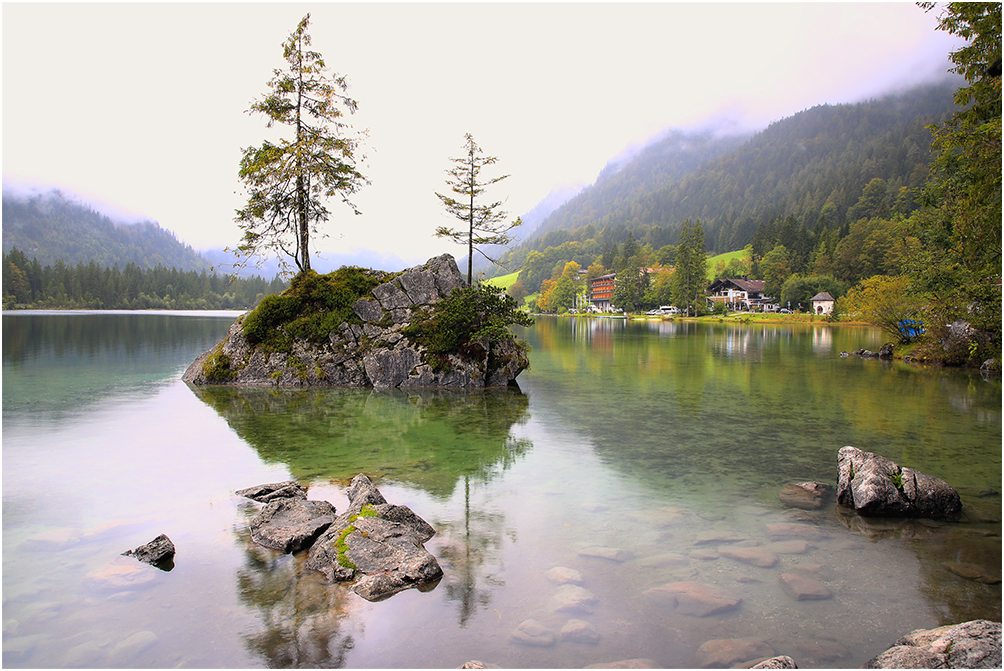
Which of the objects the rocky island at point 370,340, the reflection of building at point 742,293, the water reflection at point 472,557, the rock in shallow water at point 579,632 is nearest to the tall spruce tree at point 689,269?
the reflection of building at point 742,293

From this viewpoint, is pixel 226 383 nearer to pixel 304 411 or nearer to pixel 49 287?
pixel 304 411

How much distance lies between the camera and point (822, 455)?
14.0 metres

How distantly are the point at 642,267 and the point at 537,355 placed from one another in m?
107

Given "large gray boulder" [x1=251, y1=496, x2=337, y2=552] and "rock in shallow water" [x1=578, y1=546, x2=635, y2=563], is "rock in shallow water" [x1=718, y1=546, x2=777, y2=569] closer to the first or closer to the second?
"rock in shallow water" [x1=578, y1=546, x2=635, y2=563]

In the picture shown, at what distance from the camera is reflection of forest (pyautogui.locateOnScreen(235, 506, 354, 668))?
5.87 metres

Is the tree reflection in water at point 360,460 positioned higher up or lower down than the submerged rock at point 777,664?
lower down

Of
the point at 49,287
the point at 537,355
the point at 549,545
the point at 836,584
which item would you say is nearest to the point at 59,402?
the point at 549,545

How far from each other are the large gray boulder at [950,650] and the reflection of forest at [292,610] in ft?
19.5

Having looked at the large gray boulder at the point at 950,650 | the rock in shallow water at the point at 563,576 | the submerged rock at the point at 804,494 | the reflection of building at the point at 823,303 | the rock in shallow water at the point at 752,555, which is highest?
the reflection of building at the point at 823,303

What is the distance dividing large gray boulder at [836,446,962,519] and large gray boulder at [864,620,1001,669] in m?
5.14

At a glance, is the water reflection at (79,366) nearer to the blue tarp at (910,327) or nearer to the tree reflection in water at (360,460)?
the tree reflection in water at (360,460)

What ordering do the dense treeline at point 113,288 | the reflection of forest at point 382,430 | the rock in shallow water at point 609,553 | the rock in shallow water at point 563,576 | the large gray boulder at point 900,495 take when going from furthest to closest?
the dense treeline at point 113,288
the reflection of forest at point 382,430
the large gray boulder at point 900,495
the rock in shallow water at point 609,553
the rock in shallow water at point 563,576

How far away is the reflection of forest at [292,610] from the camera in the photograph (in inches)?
231

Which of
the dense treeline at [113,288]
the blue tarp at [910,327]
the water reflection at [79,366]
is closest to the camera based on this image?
the water reflection at [79,366]
